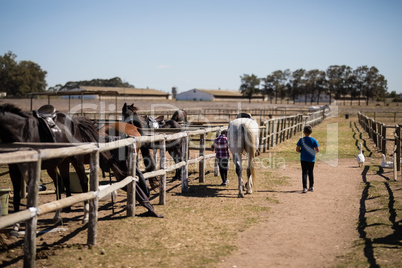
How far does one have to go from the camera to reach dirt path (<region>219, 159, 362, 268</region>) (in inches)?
209

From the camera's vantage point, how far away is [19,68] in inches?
3253

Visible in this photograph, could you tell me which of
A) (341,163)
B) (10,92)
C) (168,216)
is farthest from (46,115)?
(10,92)

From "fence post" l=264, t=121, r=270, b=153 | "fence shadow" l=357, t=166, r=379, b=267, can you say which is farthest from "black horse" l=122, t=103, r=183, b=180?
"fence post" l=264, t=121, r=270, b=153

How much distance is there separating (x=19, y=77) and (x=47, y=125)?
7855cm

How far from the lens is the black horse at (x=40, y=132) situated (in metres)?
6.36

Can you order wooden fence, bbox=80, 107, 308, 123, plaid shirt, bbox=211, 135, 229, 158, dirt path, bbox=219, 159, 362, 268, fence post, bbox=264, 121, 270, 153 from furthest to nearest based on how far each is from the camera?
wooden fence, bbox=80, 107, 308, 123 < fence post, bbox=264, 121, 270, 153 < plaid shirt, bbox=211, 135, 229, 158 < dirt path, bbox=219, 159, 362, 268

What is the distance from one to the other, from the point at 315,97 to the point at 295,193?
378ft

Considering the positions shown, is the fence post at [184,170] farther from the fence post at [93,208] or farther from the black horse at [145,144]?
the fence post at [93,208]

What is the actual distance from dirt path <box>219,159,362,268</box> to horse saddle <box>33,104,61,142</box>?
370cm

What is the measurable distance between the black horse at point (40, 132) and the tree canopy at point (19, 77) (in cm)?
7118

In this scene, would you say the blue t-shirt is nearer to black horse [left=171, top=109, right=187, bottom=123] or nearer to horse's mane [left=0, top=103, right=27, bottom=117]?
black horse [left=171, top=109, right=187, bottom=123]

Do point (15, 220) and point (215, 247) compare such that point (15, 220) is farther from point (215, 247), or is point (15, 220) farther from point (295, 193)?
point (295, 193)

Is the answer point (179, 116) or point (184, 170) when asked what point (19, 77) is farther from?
point (184, 170)

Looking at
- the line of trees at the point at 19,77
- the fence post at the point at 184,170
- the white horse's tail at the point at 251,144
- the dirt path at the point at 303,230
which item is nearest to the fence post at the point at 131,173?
the dirt path at the point at 303,230
